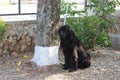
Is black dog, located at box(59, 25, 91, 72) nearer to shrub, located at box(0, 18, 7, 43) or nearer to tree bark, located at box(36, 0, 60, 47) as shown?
tree bark, located at box(36, 0, 60, 47)

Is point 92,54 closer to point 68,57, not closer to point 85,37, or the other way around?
point 85,37

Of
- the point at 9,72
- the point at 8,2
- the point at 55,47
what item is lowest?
the point at 9,72

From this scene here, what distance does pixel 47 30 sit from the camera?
22.1ft

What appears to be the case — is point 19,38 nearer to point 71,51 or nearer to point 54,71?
point 54,71

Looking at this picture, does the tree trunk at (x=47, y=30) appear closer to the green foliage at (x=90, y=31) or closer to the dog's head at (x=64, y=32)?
the dog's head at (x=64, y=32)

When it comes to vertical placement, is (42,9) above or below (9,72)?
above

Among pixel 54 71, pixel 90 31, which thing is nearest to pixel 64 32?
pixel 54 71

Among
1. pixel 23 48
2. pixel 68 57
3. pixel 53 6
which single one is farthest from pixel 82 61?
pixel 23 48

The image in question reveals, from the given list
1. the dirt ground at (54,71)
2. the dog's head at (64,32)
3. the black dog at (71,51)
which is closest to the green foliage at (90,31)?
the dirt ground at (54,71)

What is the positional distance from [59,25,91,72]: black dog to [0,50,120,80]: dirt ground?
0.42 ft

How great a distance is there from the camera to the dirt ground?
20.8 feet

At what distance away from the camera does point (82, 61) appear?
22.3 feet

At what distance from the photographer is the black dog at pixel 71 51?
637 cm

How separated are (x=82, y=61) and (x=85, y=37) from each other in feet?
4.08
